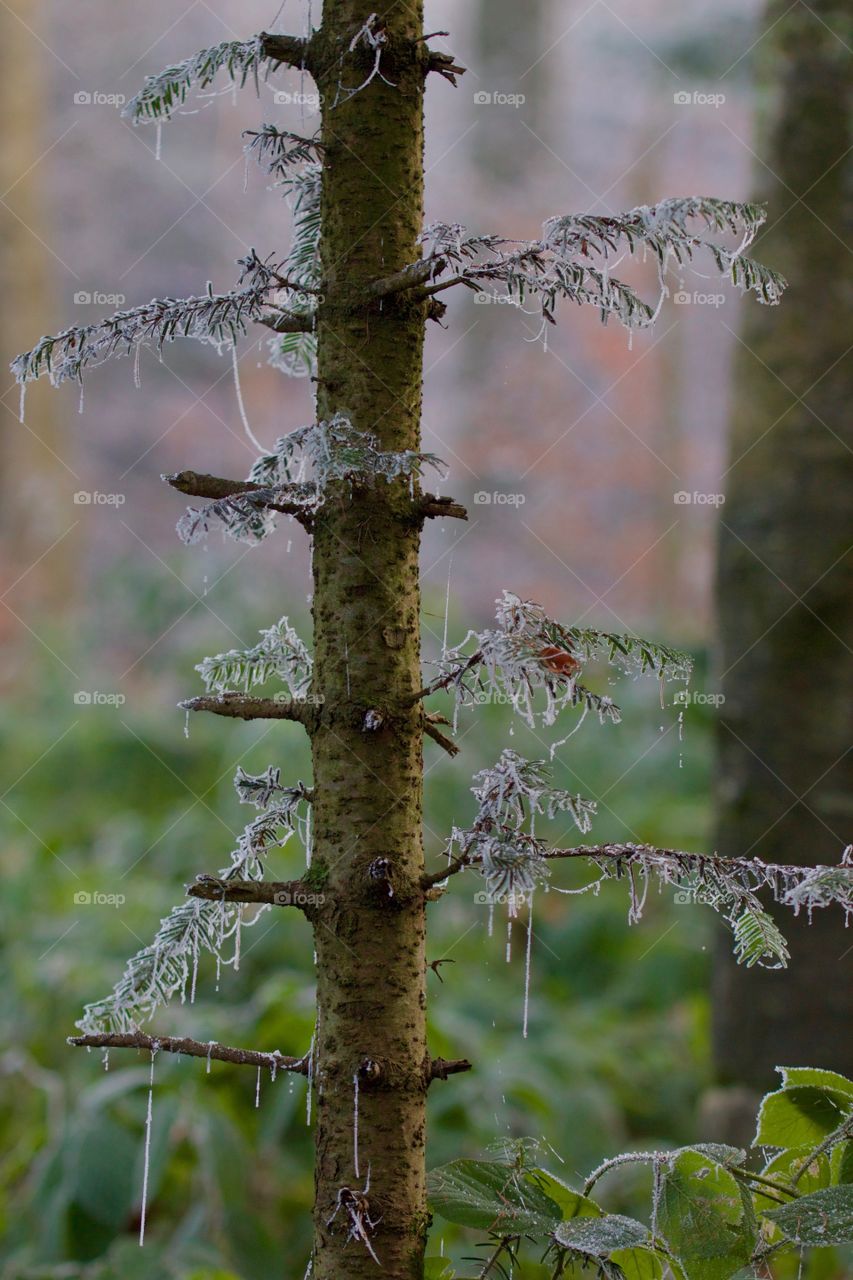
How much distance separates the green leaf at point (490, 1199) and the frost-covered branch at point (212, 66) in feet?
2.88

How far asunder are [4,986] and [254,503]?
95.4 inches

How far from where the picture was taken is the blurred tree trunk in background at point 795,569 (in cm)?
271

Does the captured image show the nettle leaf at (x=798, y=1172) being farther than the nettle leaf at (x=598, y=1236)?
Yes

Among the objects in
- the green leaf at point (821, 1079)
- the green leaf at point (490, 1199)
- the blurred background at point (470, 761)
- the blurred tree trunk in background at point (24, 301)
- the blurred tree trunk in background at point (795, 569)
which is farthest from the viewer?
the blurred tree trunk in background at point (24, 301)

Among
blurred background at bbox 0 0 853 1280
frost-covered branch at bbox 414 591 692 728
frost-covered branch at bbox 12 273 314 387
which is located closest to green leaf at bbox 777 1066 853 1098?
frost-covered branch at bbox 414 591 692 728

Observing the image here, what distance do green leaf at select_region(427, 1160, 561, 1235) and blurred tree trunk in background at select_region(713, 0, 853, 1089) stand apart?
6.17ft

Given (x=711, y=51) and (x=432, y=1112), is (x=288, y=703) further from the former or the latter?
(x=711, y=51)

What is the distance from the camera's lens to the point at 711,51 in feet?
15.5

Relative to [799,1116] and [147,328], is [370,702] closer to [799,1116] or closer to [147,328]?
[147,328]

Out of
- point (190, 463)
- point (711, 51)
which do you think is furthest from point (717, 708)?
point (190, 463)

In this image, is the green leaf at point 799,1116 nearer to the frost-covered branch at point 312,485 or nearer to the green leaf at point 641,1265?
the green leaf at point 641,1265

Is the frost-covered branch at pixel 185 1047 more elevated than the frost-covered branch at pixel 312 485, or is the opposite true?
the frost-covered branch at pixel 312 485

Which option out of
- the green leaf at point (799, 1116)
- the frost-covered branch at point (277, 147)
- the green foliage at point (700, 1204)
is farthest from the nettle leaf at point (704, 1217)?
the frost-covered branch at point (277, 147)

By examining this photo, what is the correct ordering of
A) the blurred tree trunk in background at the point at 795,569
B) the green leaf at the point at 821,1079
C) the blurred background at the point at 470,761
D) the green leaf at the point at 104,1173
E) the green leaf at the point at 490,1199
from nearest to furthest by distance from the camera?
the green leaf at the point at 490,1199, the green leaf at the point at 821,1079, the green leaf at the point at 104,1173, the blurred background at the point at 470,761, the blurred tree trunk in background at the point at 795,569
